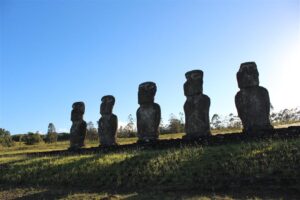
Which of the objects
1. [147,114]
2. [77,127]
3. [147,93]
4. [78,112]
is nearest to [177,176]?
[147,114]

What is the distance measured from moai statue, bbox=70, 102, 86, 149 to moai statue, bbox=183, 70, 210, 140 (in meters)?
7.18

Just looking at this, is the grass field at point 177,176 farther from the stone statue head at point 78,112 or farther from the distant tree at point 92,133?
the distant tree at point 92,133

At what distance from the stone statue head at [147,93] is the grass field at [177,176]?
4371 mm

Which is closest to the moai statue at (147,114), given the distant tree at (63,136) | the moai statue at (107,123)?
the moai statue at (107,123)

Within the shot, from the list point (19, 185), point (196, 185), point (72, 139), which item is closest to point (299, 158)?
point (196, 185)

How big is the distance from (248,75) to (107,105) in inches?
313

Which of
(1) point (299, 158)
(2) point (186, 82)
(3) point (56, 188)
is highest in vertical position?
(2) point (186, 82)

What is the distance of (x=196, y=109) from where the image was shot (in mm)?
17531

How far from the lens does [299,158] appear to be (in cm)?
1111

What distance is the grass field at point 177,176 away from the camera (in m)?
10.6

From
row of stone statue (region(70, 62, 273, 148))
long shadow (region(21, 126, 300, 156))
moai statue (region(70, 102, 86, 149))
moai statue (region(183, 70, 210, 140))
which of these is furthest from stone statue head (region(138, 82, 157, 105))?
moai statue (region(70, 102, 86, 149))

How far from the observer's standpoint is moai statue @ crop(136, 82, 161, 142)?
18984mm

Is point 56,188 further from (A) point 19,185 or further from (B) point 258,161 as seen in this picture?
(B) point 258,161

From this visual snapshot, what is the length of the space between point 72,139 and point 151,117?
227 inches
